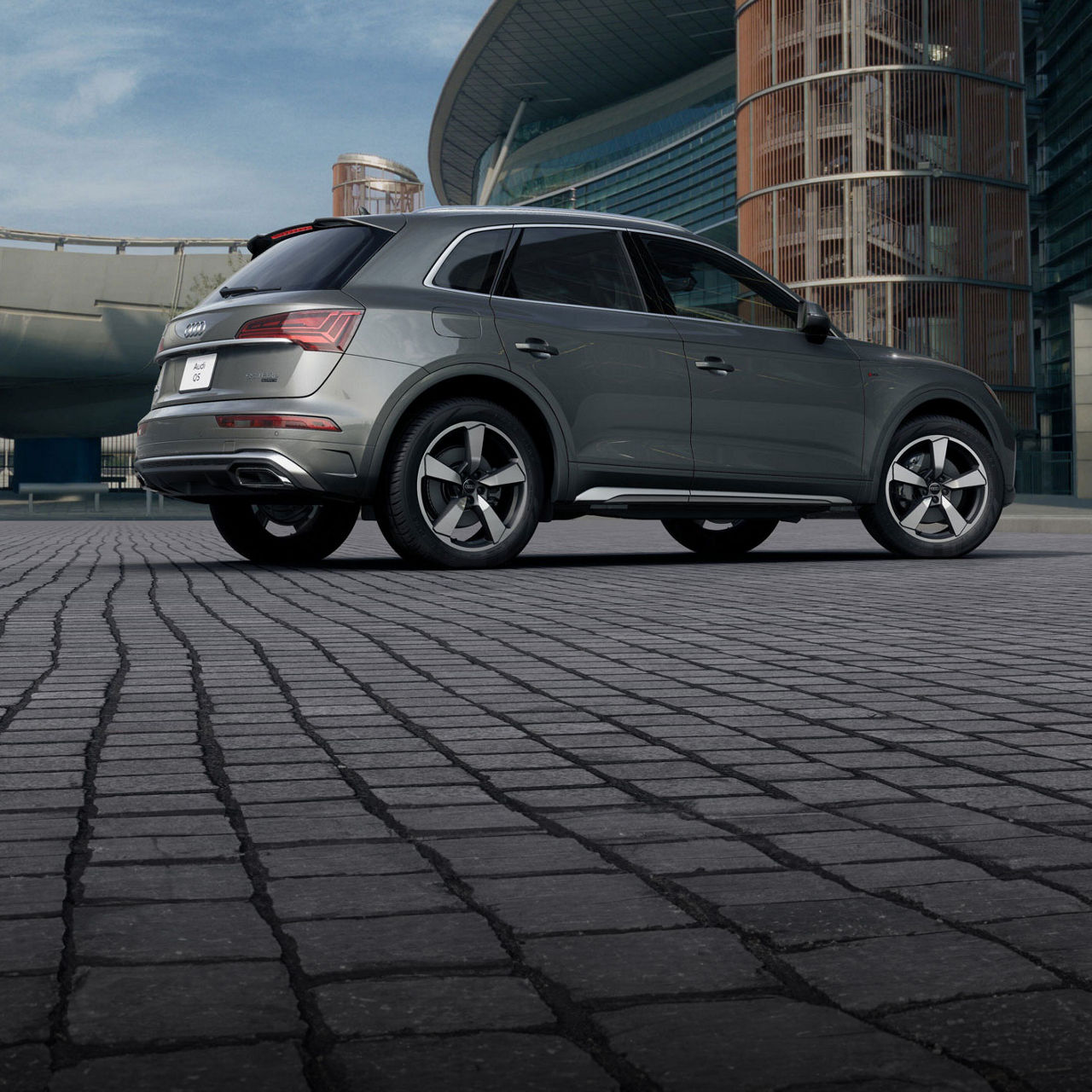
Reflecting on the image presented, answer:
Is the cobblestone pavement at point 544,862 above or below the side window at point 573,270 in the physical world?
below

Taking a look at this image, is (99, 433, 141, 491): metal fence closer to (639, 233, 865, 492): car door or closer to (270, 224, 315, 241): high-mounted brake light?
(270, 224, 315, 241): high-mounted brake light

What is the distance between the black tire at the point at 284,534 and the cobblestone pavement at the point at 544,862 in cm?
418

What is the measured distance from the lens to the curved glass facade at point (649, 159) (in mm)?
68688

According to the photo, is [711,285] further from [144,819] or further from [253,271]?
[144,819]

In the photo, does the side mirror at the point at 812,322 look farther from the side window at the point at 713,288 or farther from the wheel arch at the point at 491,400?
the wheel arch at the point at 491,400

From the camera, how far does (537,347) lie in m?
8.57

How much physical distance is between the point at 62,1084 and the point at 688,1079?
2.07ft

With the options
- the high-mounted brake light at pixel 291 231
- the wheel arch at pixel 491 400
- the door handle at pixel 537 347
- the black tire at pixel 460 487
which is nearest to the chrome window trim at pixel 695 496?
the wheel arch at pixel 491 400

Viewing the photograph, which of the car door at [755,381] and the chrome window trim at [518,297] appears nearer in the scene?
the chrome window trim at [518,297]

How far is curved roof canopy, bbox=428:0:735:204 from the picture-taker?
234ft

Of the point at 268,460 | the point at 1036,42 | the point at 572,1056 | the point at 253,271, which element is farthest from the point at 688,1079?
the point at 1036,42

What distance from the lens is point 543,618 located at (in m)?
6.35

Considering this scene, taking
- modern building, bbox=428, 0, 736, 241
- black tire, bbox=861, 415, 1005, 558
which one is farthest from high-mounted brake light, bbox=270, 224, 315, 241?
modern building, bbox=428, 0, 736, 241

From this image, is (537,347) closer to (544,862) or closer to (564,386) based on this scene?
(564,386)
